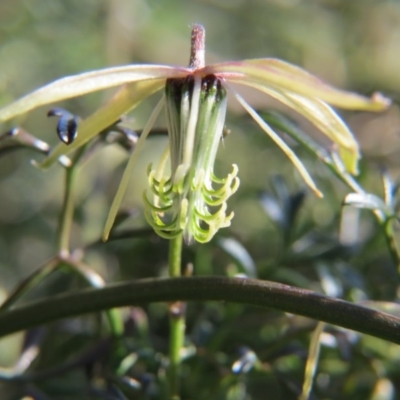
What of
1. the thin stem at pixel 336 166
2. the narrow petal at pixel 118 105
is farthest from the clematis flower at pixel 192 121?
the thin stem at pixel 336 166

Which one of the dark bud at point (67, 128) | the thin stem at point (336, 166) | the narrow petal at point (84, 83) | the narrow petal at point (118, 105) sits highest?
the narrow petal at point (84, 83)

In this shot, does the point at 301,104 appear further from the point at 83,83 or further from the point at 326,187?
the point at 326,187

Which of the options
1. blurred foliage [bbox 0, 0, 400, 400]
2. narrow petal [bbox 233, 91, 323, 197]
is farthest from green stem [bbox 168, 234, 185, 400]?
narrow petal [bbox 233, 91, 323, 197]

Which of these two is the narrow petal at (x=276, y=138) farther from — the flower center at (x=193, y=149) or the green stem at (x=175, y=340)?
the green stem at (x=175, y=340)

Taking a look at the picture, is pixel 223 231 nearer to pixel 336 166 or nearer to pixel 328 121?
pixel 336 166

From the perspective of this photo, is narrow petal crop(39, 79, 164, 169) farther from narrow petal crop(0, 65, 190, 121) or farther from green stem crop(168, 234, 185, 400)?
green stem crop(168, 234, 185, 400)
